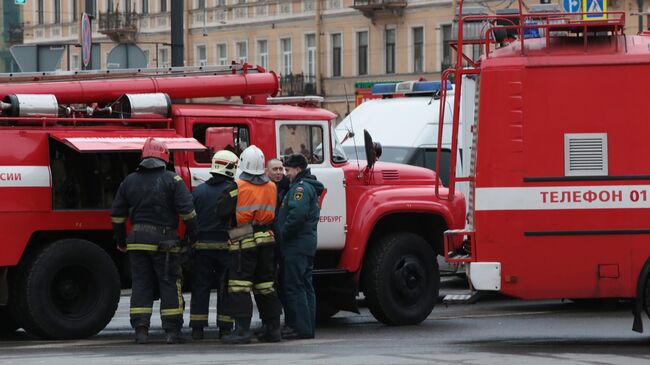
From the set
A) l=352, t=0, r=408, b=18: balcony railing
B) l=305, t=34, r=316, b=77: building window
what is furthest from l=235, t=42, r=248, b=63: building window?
l=352, t=0, r=408, b=18: balcony railing

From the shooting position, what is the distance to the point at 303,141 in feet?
53.6

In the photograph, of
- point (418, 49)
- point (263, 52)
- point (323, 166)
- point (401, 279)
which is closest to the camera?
point (323, 166)

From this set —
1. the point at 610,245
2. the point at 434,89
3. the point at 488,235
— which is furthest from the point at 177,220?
the point at 434,89

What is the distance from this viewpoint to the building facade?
5916cm

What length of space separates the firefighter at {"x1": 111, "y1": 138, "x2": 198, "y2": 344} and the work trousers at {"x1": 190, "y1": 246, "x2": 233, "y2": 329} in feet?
0.96

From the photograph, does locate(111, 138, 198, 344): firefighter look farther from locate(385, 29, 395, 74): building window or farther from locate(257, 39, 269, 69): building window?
locate(257, 39, 269, 69): building window

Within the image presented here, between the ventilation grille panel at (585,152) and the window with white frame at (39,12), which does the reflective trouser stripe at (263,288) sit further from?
the window with white frame at (39,12)

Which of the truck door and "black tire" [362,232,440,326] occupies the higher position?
the truck door

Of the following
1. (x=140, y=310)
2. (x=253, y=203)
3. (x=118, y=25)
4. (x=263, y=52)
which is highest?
(x=118, y=25)

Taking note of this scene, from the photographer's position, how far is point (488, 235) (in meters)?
13.6

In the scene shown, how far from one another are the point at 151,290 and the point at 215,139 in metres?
1.77

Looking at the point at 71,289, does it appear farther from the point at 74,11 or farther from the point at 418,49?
the point at 74,11

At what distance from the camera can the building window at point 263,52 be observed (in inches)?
2559

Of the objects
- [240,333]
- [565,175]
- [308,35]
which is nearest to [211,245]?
[240,333]
